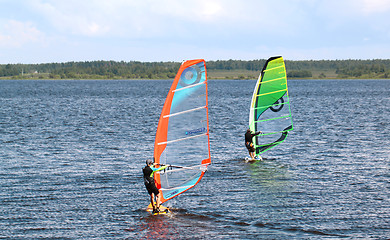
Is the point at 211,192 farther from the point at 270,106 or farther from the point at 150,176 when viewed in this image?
the point at 270,106

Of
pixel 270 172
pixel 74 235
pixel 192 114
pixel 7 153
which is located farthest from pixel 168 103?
pixel 7 153

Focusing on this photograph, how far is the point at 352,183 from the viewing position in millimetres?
26781

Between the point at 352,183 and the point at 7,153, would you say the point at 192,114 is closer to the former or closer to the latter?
the point at 352,183

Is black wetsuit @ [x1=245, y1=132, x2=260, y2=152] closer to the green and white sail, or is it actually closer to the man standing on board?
the man standing on board

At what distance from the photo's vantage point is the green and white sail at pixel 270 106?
3328 centimetres

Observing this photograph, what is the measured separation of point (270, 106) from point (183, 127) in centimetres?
1431

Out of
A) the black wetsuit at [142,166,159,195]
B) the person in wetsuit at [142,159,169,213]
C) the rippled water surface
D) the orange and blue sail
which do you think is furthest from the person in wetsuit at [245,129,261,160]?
the black wetsuit at [142,166,159,195]

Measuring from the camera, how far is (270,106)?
3366 cm

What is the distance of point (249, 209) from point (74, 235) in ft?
25.0

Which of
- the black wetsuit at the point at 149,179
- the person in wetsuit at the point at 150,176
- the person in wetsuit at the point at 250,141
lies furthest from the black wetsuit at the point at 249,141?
the black wetsuit at the point at 149,179

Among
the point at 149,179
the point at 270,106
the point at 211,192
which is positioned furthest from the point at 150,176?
the point at 270,106

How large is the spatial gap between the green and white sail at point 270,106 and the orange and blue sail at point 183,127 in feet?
42.0

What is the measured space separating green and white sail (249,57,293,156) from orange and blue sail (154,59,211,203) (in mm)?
12801

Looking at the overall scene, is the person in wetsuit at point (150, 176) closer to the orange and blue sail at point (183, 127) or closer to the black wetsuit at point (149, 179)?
the black wetsuit at point (149, 179)
